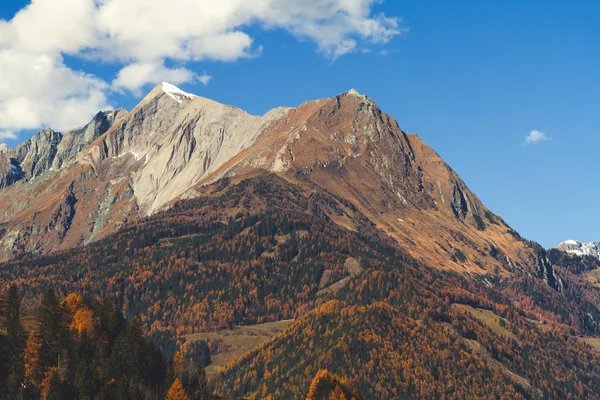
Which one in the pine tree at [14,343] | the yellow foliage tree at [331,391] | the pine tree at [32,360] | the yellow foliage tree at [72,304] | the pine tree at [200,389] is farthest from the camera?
the yellow foliage tree at [331,391]

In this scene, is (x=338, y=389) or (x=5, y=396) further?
(x=338, y=389)

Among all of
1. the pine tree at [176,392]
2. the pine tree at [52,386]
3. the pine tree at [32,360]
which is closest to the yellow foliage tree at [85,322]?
the pine tree at [32,360]

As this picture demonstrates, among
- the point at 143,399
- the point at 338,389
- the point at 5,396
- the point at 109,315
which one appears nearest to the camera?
the point at 5,396

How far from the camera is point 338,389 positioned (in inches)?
7613

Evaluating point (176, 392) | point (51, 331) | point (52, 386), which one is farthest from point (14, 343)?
point (176, 392)

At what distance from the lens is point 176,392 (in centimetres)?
15450

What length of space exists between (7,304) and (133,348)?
2633 cm

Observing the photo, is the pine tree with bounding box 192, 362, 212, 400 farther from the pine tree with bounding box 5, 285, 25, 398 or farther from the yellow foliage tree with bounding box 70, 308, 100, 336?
the pine tree with bounding box 5, 285, 25, 398

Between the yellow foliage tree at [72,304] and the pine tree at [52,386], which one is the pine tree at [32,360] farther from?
the yellow foliage tree at [72,304]

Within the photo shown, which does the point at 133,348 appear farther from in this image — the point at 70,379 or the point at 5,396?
the point at 5,396

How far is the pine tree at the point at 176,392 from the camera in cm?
15388

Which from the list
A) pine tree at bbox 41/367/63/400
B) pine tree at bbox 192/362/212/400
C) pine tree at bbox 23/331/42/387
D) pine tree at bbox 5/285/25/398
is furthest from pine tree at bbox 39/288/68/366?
pine tree at bbox 192/362/212/400

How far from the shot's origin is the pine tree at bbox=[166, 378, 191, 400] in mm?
153875

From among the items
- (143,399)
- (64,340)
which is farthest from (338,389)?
(64,340)
